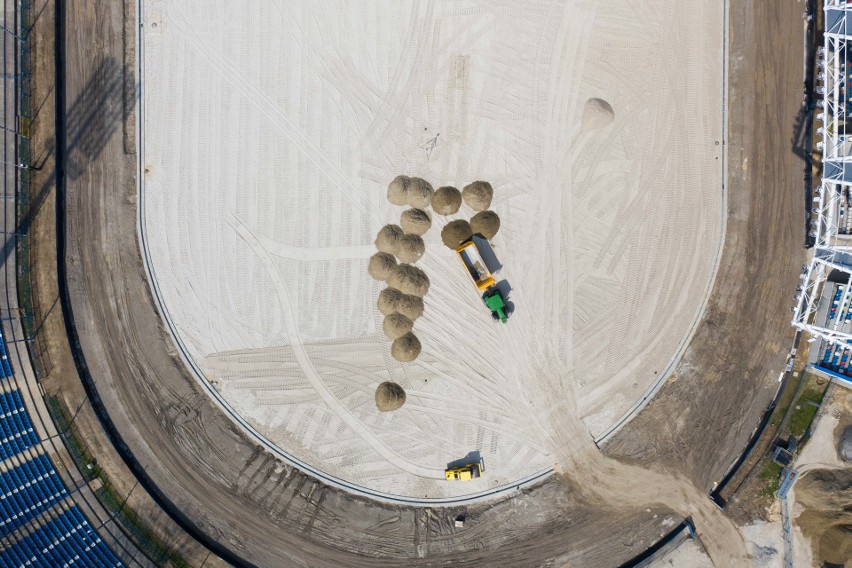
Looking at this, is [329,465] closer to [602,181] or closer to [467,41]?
[602,181]

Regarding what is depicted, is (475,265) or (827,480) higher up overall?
(475,265)

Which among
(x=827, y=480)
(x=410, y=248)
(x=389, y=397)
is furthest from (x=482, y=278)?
(x=827, y=480)

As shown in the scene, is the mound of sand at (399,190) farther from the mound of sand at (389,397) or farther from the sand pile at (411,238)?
the mound of sand at (389,397)

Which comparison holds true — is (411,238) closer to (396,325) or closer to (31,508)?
(396,325)

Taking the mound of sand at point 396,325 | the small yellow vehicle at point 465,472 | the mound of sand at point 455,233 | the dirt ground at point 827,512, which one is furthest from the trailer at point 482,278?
the dirt ground at point 827,512

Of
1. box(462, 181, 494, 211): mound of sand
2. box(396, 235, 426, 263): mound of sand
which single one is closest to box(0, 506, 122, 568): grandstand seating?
box(396, 235, 426, 263): mound of sand
